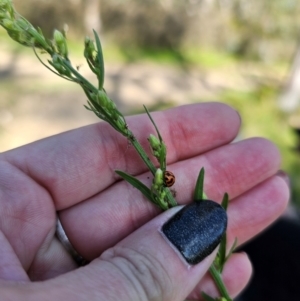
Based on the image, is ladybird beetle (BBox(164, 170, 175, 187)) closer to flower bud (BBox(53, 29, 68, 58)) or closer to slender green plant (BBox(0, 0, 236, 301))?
slender green plant (BBox(0, 0, 236, 301))

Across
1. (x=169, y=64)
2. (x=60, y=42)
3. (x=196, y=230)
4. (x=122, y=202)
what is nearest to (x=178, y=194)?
(x=122, y=202)

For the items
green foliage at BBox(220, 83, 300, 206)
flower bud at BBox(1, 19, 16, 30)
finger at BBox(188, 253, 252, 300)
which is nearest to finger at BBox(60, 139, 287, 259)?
finger at BBox(188, 253, 252, 300)

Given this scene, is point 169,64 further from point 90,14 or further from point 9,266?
point 9,266

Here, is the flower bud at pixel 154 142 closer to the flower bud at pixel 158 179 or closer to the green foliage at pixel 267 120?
the flower bud at pixel 158 179

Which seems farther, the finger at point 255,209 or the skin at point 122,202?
the finger at point 255,209

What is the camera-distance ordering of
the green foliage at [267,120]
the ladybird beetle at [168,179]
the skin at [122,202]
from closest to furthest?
the skin at [122,202], the ladybird beetle at [168,179], the green foliage at [267,120]

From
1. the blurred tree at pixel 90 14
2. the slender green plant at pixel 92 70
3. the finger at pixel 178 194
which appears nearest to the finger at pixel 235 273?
the finger at pixel 178 194

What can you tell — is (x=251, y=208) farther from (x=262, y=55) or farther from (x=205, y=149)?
(x=262, y=55)
